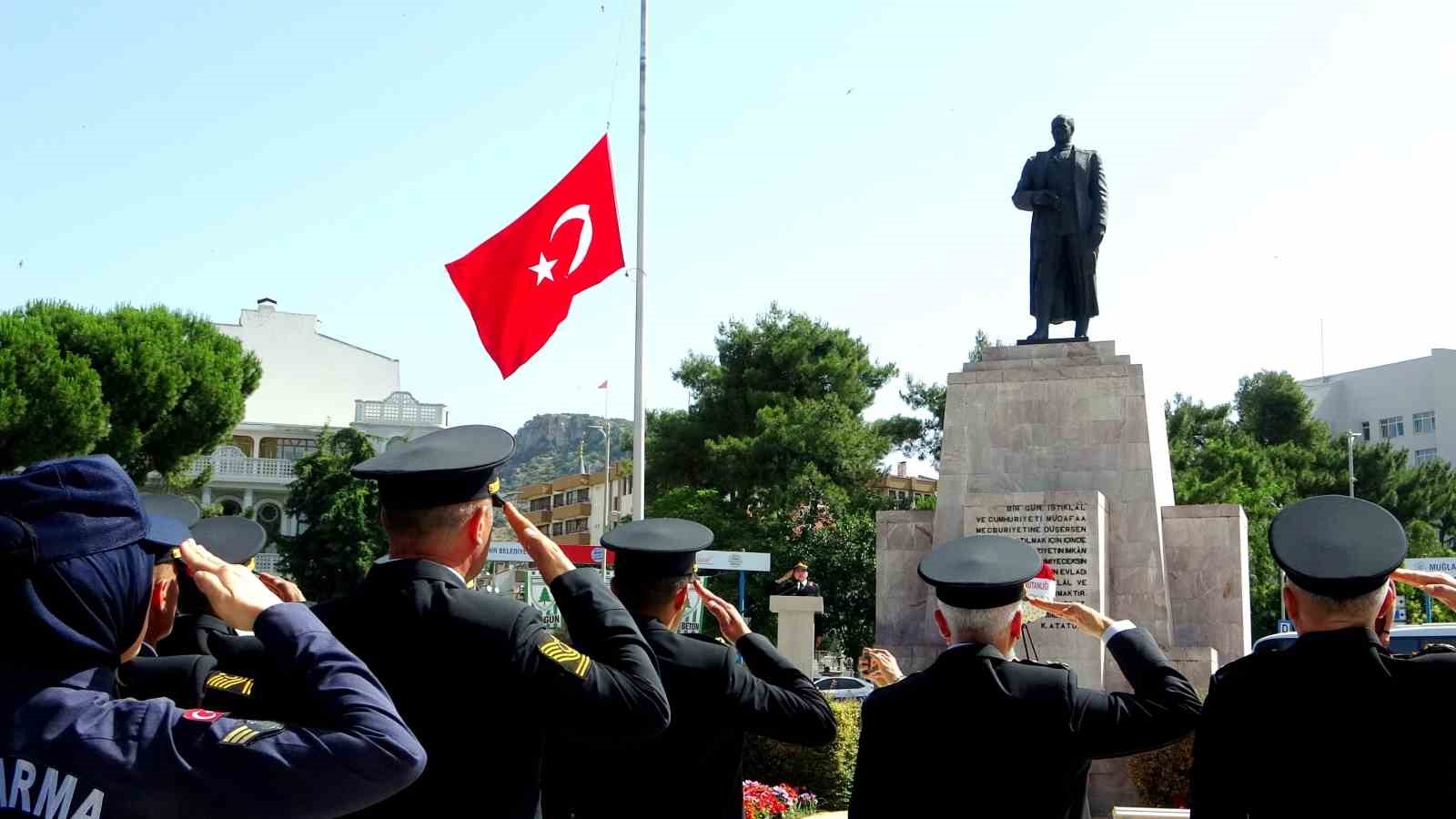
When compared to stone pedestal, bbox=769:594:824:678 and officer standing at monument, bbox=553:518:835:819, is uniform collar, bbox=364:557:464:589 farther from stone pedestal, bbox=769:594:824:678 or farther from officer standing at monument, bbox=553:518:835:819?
stone pedestal, bbox=769:594:824:678

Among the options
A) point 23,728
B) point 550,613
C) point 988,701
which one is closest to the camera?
point 23,728

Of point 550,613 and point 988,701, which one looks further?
point 550,613

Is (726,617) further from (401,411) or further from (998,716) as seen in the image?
(401,411)

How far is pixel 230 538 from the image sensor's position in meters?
4.25

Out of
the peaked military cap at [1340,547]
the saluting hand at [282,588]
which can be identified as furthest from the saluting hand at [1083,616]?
the saluting hand at [282,588]

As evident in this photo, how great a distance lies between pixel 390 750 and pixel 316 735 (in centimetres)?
10

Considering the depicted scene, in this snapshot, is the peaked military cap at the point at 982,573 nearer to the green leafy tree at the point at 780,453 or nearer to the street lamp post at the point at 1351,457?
the green leafy tree at the point at 780,453

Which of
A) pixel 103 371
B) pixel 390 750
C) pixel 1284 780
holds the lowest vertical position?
pixel 1284 780

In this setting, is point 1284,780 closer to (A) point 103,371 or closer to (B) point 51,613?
(B) point 51,613

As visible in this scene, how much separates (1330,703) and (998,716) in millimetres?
756

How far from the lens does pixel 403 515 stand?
2.78 m

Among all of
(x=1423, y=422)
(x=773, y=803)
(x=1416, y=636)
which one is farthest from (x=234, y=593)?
(x=1423, y=422)

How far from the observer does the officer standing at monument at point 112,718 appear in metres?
1.79

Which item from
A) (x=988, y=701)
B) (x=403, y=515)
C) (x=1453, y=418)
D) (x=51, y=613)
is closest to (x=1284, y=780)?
(x=988, y=701)
